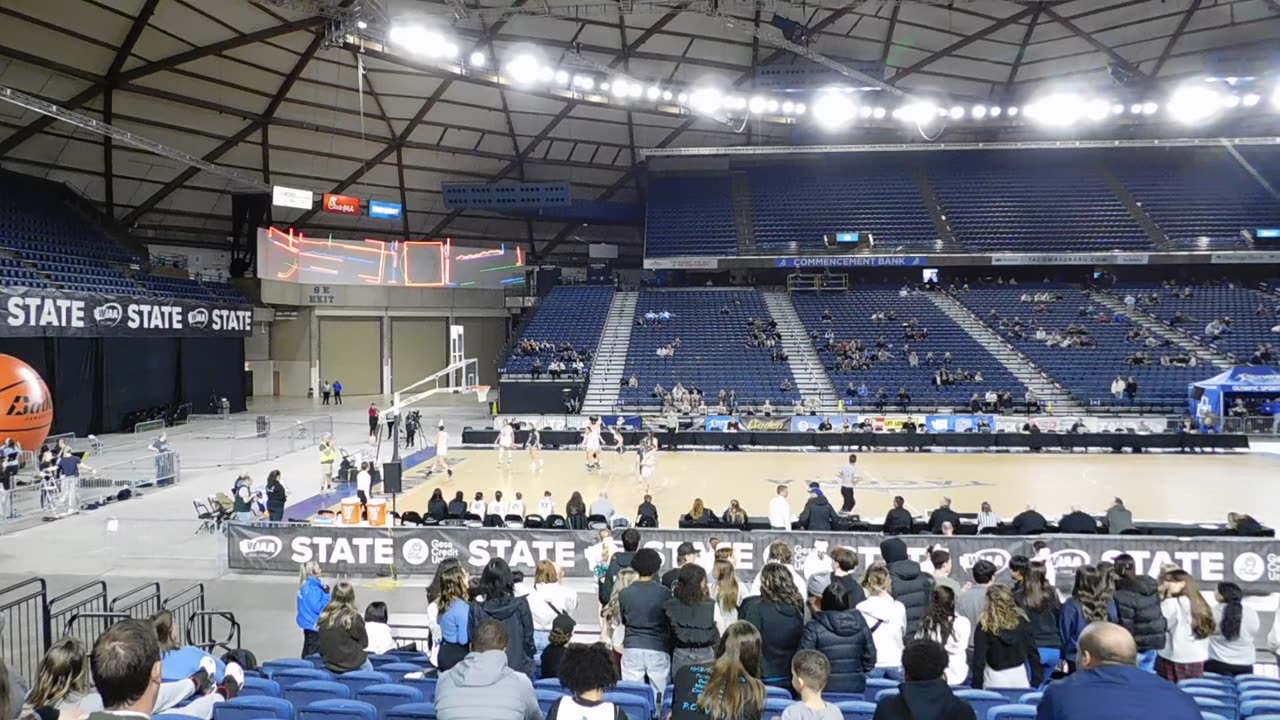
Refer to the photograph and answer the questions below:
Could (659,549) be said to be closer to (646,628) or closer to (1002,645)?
(646,628)

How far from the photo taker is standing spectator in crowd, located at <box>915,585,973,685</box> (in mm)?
6160

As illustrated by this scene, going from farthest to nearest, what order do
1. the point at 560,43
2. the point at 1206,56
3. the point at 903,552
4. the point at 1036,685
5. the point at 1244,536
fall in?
1. the point at 1206,56
2. the point at 560,43
3. the point at 1244,536
4. the point at 903,552
5. the point at 1036,685

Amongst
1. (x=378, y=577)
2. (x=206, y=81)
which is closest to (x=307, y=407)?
(x=206, y=81)

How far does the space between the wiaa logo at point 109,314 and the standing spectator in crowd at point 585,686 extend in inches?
1258

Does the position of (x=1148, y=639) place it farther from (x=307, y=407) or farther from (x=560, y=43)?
(x=307, y=407)

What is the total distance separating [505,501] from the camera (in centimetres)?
2027

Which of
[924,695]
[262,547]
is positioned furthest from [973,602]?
[262,547]

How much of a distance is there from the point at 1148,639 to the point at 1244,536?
7.71 meters

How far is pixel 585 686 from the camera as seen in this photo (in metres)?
4.29

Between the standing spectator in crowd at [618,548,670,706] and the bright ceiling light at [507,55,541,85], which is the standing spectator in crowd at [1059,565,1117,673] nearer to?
the standing spectator in crowd at [618,548,670,706]

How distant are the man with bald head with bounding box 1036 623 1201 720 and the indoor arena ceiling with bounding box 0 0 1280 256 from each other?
25152mm

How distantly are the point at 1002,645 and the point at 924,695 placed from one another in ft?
8.56

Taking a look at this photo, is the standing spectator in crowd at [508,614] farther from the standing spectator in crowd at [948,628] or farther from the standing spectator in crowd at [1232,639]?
the standing spectator in crowd at [1232,639]

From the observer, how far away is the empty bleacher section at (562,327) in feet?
126
